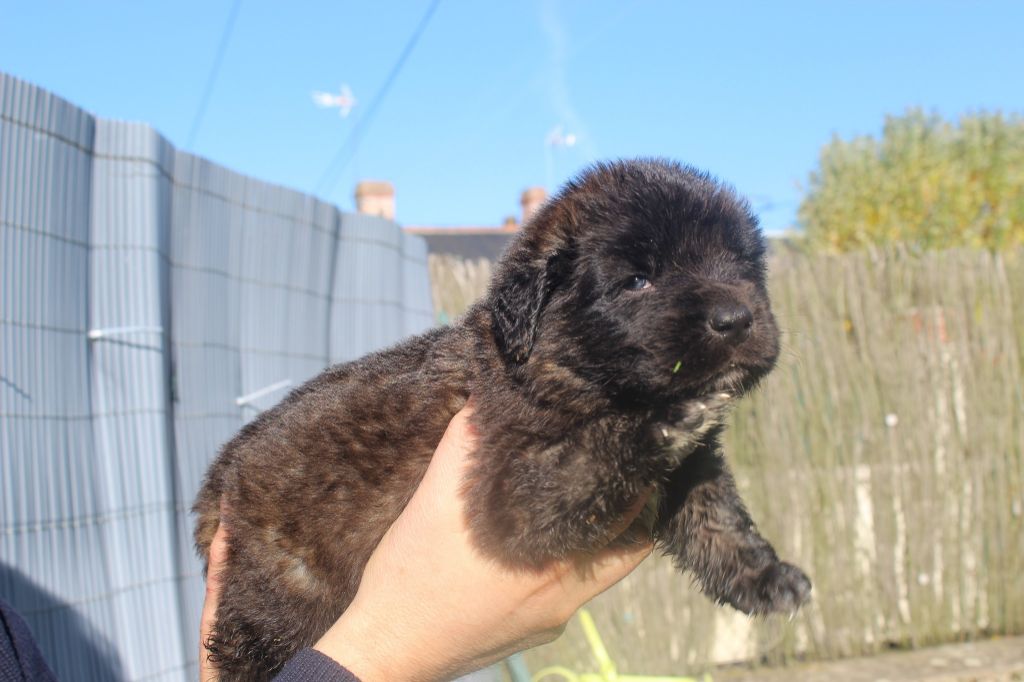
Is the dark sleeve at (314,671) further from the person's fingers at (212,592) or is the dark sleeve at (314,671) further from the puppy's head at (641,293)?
the puppy's head at (641,293)

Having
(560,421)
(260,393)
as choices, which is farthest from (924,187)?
(560,421)

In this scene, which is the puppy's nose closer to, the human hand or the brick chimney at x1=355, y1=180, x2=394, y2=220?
the human hand

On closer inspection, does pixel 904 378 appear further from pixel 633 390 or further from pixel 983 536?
pixel 633 390

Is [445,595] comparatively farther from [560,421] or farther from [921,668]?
[921,668]

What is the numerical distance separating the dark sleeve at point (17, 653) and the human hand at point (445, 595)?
0.91 meters

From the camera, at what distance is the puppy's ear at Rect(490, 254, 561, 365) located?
82.4 inches

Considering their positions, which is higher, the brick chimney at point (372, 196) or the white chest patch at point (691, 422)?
the brick chimney at point (372, 196)

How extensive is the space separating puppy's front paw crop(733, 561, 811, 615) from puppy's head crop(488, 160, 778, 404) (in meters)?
0.55

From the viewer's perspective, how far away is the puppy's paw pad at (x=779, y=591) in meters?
2.23

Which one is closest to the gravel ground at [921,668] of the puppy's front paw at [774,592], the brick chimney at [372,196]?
the puppy's front paw at [774,592]

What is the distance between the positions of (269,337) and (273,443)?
2797 millimetres

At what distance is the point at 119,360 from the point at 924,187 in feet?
54.6

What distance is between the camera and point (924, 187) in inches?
669

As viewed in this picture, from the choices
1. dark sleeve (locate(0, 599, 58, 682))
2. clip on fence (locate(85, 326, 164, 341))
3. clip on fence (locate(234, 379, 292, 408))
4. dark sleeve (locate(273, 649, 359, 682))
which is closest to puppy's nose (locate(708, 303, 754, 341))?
dark sleeve (locate(273, 649, 359, 682))
